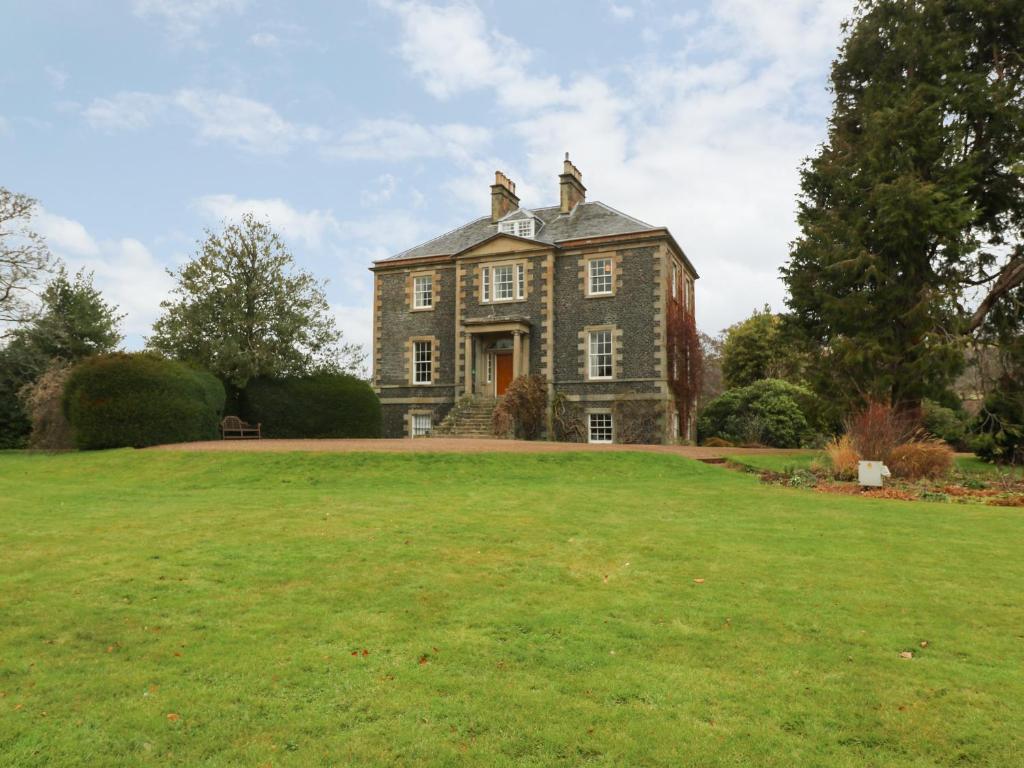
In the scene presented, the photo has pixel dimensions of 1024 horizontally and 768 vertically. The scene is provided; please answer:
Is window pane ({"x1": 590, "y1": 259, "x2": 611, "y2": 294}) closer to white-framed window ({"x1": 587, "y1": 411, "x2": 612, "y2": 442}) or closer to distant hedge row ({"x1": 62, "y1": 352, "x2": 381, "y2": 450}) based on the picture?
white-framed window ({"x1": 587, "y1": 411, "x2": 612, "y2": 442})

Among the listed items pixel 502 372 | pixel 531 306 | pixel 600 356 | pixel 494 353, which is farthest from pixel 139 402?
pixel 600 356

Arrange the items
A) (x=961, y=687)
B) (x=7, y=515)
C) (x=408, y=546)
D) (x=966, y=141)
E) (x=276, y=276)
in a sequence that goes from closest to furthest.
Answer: (x=961, y=687) → (x=408, y=546) → (x=7, y=515) → (x=966, y=141) → (x=276, y=276)

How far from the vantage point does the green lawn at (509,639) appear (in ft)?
12.6

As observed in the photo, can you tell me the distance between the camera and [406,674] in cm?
463

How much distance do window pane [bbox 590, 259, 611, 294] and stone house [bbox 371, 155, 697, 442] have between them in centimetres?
4

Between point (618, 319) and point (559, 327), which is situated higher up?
point (618, 319)

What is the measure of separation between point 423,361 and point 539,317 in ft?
18.5

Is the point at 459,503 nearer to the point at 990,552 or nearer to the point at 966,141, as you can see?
the point at 990,552

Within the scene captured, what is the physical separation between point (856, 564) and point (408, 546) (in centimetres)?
467

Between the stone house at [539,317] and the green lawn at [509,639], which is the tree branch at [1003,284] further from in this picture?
the green lawn at [509,639]

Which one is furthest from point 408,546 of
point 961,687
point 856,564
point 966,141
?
point 966,141

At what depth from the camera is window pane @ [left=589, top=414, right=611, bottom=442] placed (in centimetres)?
2820

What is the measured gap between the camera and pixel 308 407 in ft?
94.2

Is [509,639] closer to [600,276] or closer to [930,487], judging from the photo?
[930,487]
